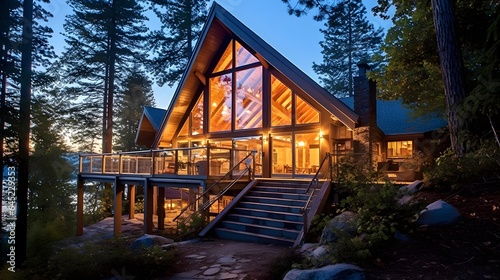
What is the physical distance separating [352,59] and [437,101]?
929 inches

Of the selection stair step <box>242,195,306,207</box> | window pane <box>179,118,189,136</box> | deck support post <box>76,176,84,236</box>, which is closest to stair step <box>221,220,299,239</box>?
stair step <box>242,195,306,207</box>

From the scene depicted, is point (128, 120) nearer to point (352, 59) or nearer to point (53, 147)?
point (53, 147)

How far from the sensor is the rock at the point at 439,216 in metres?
4.57

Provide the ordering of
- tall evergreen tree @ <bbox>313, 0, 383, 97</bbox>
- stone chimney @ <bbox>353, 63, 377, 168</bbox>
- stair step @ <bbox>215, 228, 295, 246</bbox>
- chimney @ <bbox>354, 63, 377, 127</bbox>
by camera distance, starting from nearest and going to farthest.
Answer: stair step @ <bbox>215, 228, 295, 246</bbox>, stone chimney @ <bbox>353, 63, 377, 168</bbox>, chimney @ <bbox>354, 63, 377, 127</bbox>, tall evergreen tree @ <bbox>313, 0, 383, 97</bbox>

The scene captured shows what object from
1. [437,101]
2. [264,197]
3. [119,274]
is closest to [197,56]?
[264,197]

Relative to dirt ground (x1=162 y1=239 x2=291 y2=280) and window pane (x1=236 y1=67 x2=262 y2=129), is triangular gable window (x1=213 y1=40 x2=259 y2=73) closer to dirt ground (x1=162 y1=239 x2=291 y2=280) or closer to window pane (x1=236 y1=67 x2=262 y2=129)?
window pane (x1=236 y1=67 x2=262 y2=129)

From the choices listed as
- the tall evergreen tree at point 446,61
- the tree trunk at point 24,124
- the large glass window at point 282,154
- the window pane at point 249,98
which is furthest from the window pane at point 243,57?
the tree trunk at point 24,124

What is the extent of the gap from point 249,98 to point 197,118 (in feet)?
10.9

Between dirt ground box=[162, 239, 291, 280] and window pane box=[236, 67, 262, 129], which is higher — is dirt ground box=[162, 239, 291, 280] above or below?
below

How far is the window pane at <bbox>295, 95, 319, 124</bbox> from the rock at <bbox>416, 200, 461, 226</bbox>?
315 inches

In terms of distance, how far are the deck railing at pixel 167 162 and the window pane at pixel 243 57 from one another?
4.05 m

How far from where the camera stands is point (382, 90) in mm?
11531

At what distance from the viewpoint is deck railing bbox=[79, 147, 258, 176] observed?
1141 centimetres

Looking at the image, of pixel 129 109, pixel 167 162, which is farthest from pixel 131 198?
pixel 129 109
